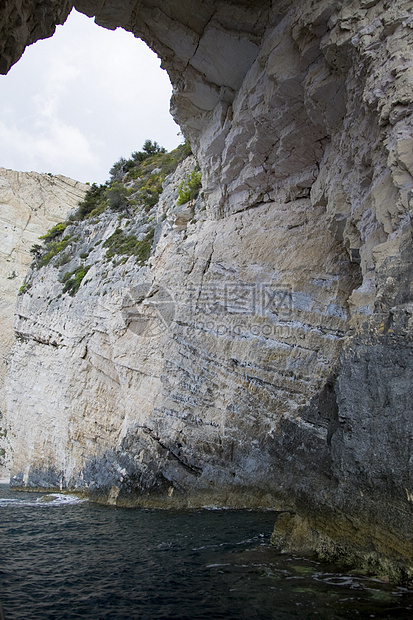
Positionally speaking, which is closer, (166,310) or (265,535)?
(265,535)

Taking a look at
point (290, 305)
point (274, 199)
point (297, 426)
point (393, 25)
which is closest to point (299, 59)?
point (393, 25)

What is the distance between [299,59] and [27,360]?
2077cm

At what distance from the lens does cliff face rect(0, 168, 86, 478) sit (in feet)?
124

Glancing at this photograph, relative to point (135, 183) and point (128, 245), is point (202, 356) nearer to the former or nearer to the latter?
point (128, 245)

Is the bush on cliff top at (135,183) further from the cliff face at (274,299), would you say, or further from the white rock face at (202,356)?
the cliff face at (274,299)

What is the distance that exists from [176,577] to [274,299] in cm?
755

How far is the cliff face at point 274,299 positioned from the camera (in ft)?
20.5

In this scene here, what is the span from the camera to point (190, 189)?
17766 millimetres

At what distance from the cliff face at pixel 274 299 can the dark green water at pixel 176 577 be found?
805mm

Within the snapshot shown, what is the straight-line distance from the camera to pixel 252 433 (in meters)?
11.6

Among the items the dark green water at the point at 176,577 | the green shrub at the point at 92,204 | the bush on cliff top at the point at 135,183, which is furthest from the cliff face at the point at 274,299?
the green shrub at the point at 92,204

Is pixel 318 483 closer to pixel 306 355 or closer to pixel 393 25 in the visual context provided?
pixel 306 355

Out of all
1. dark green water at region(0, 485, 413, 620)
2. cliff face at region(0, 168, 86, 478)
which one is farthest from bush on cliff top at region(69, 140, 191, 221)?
dark green water at region(0, 485, 413, 620)
